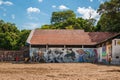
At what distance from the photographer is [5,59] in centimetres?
4862

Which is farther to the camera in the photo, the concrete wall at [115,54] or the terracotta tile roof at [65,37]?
the terracotta tile roof at [65,37]

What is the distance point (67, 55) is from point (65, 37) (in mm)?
3645

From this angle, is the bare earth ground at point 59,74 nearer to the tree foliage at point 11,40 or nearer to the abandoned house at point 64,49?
the abandoned house at point 64,49

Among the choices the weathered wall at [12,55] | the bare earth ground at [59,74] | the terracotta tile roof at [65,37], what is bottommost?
the bare earth ground at [59,74]

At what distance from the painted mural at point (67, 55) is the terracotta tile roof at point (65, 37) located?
113 centimetres

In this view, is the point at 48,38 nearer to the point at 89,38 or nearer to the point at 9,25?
the point at 89,38

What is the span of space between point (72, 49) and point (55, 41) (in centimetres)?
292

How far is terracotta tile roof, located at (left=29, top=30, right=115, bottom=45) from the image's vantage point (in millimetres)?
46594

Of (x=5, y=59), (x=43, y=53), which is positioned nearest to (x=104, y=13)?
(x=43, y=53)

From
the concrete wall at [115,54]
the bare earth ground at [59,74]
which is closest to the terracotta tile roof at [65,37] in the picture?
the concrete wall at [115,54]

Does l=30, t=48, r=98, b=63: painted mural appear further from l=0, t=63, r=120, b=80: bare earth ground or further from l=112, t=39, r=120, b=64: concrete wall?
l=0, t=63, r=120, b=80: bare earth ground

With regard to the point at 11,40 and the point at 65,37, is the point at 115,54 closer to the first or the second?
the point at 65,37

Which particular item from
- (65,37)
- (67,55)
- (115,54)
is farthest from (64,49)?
(115,54)

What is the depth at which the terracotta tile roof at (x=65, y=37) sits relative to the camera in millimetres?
46594
